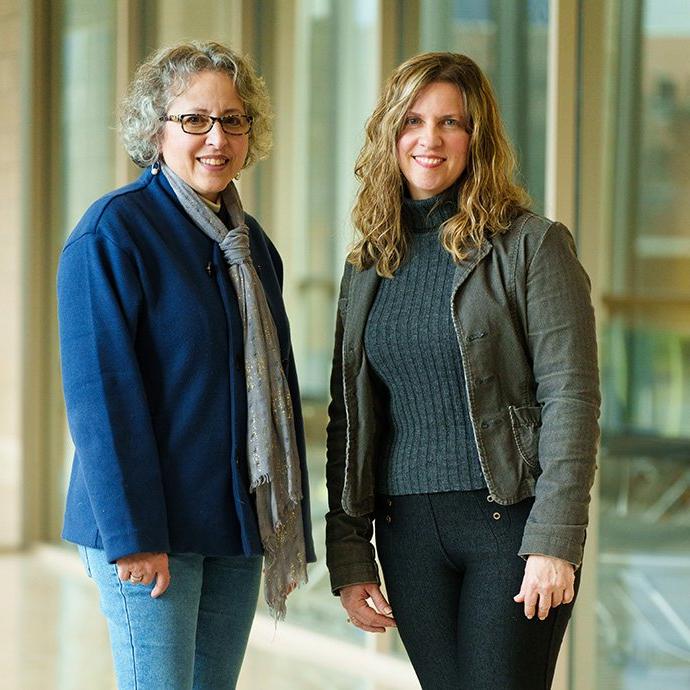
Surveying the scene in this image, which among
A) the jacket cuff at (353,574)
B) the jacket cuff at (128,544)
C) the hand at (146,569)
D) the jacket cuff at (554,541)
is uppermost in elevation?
the jacket cuff at (554,541)

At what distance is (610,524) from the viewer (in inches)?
147

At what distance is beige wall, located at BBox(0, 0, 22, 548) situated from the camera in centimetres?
712

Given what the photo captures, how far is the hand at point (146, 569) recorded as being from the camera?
2.03m

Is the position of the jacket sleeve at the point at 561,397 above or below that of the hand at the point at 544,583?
above

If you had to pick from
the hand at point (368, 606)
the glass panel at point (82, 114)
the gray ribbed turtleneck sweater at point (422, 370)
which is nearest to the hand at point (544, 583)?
the gray ribbed turtleneck sweater at point (422, 370)

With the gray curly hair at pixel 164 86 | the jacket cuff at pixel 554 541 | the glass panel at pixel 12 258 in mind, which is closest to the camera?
the jacket cuff at pixel 554 541

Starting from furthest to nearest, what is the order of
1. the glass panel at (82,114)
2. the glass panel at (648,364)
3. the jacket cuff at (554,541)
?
the glass panel at (82,114) < the glass panel at (648,364) < the jacket cuff at (554,541)

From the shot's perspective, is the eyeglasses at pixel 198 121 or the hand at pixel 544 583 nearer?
the hand at pixel 544 583

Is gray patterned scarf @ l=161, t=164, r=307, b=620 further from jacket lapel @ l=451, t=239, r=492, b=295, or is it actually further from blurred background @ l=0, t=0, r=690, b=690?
blurred background @ l=0, t=0, r=690, b=690

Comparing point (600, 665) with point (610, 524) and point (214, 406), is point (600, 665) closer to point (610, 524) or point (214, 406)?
point (610, 524)

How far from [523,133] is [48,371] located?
4141 mm

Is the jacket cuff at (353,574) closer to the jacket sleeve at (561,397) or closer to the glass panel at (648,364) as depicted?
the jacket sleeve at (561,397)

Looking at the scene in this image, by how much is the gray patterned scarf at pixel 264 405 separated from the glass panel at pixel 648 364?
1.62 metres

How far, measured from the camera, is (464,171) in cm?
215
